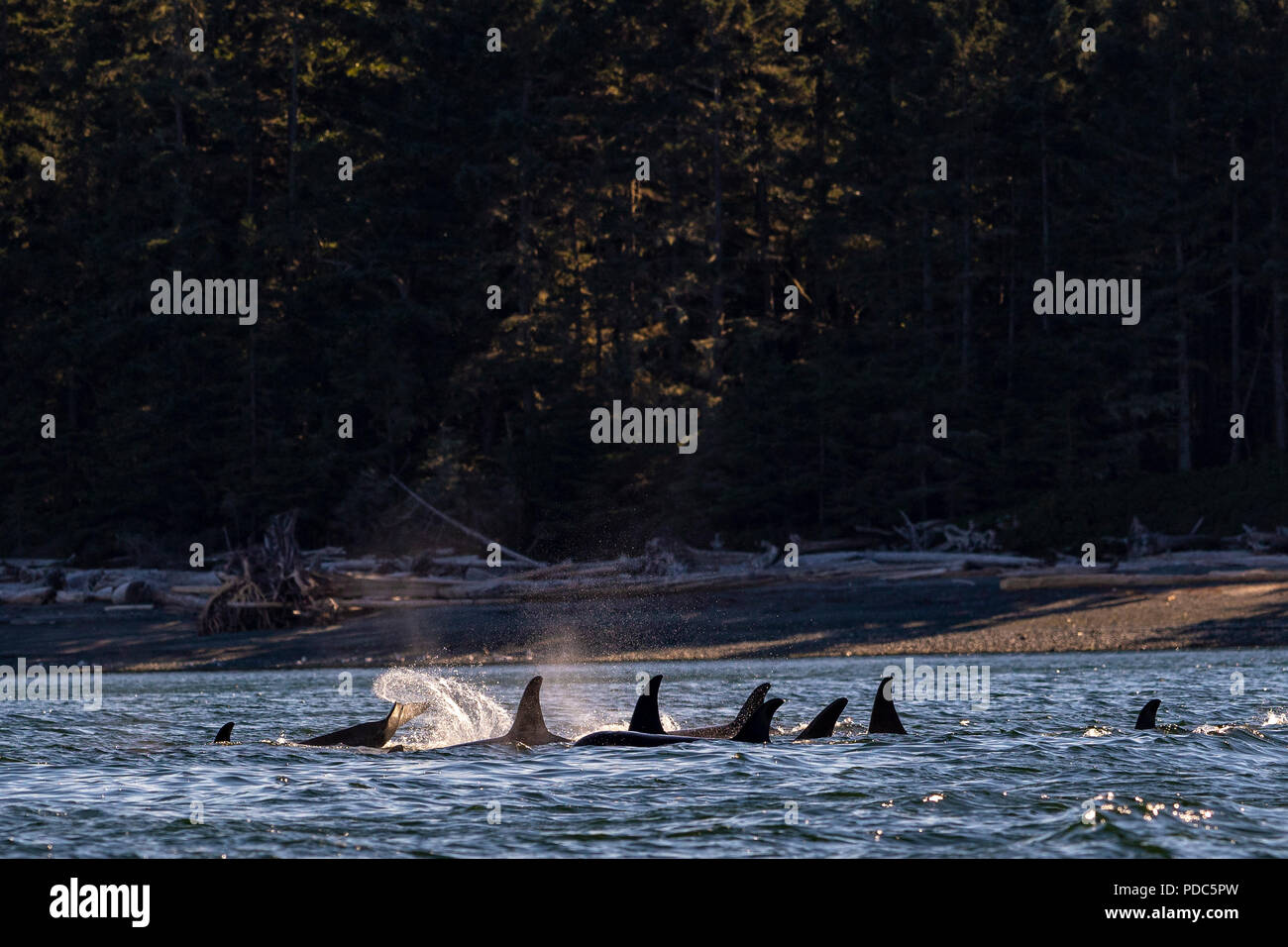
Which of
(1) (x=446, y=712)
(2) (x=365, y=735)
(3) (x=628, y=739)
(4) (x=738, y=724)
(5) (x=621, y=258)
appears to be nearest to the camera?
(3) (x=628, y=739)

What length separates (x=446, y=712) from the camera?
59.0 feet

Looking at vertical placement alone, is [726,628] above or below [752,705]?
below

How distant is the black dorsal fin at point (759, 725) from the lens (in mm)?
14416

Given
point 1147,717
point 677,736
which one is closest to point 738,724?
point 677,736

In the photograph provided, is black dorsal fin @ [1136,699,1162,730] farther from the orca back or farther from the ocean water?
the orca back

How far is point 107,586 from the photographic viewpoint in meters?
31.9

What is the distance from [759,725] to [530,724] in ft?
7.20

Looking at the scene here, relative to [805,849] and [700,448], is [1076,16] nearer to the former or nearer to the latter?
[700,448]

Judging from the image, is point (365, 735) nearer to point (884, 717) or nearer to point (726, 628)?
point (884, 717)

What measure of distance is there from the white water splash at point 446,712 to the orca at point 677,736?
1723mm

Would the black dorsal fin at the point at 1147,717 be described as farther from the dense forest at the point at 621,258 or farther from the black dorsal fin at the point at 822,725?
the dense forest at the point at 621,258

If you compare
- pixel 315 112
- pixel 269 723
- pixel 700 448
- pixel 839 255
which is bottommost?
pixel 269 723
